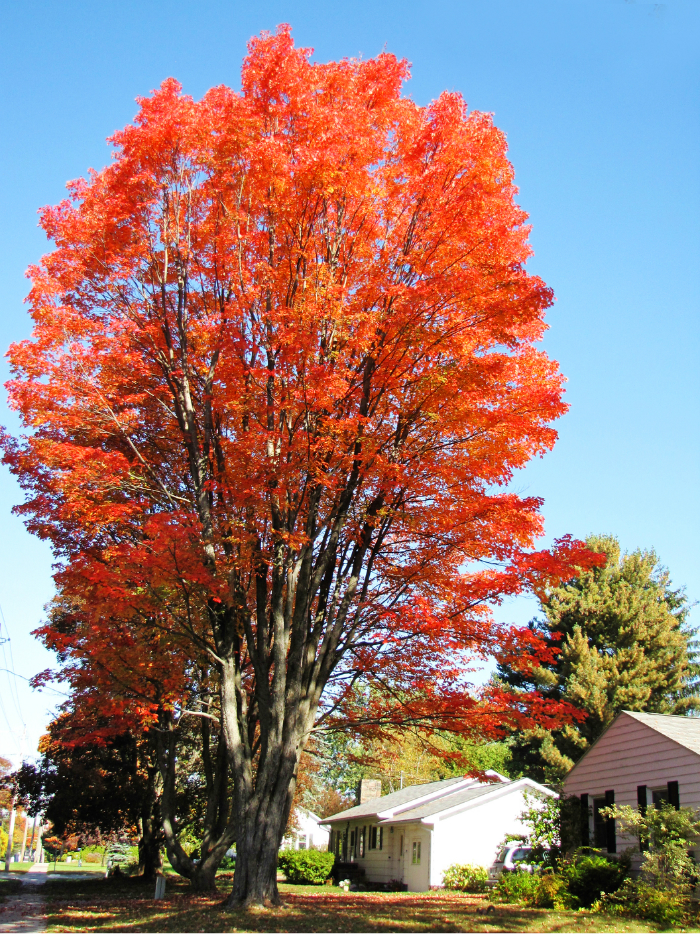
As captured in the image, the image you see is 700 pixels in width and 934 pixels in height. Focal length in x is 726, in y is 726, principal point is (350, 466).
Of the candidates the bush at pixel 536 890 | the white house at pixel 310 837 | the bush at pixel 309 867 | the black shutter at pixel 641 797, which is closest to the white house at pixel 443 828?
the bush at pixel 309 867

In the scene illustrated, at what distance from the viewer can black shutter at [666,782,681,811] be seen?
14.7 meters

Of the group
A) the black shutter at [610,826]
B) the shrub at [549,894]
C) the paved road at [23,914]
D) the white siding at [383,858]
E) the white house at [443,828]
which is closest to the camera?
the paved road at [23,914]

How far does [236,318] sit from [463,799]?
70.2 ft

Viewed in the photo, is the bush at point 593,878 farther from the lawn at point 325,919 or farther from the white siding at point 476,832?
the white siding at point 476,832

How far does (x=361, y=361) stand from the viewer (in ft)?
38.5

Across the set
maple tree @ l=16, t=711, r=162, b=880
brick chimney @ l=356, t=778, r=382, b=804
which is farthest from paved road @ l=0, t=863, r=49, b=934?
brick chimney @ l=356, t=778, r=382, b=804

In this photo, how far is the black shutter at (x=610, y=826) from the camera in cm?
1647

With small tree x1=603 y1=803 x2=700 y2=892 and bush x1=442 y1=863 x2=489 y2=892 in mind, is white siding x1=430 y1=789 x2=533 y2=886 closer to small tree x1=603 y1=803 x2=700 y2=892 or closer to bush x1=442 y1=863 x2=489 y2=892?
bush x1=442 y1=863 x2=489 y2=892

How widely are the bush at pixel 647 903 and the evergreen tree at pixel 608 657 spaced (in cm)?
1809

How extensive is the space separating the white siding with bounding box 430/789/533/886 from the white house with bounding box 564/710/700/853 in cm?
769

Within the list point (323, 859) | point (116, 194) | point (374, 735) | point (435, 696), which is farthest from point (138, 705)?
point (323, 859)

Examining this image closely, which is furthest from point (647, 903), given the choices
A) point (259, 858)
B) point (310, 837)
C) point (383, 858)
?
point (310, 837)

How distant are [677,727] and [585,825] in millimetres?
3638

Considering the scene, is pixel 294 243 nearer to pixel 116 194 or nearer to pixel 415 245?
pixel 415 245
